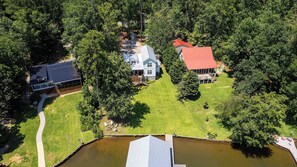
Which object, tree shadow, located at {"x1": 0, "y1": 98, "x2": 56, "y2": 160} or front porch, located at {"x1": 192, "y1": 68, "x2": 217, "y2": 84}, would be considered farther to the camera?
front porch, located at {"x1": 192, "y1": 68, "x2": 217, "y2": 84}

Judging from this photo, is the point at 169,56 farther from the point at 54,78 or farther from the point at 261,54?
the point at 54,78

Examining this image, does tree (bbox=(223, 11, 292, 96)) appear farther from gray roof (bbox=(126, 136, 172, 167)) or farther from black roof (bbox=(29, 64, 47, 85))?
black roof (bbox=(29, 64, 47, 85))

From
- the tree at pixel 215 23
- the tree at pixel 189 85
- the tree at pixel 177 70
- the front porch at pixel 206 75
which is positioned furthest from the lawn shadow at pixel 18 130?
the tree at pixel 215 23

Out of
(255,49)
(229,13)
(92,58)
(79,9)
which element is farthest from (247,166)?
(79,9)

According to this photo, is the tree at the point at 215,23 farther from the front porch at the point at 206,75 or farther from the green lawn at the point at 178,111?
the green lawn at the point at 178,111

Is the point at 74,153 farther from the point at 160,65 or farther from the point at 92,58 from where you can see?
the point at 160,65

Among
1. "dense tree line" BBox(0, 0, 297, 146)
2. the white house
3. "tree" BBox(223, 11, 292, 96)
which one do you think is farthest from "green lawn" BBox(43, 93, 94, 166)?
"tree" BBox(223, 11, 292, 96)

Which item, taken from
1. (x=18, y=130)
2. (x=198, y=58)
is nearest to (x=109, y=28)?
(x=198, y=58)

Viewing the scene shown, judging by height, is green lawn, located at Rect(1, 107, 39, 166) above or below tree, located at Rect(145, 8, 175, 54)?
below
